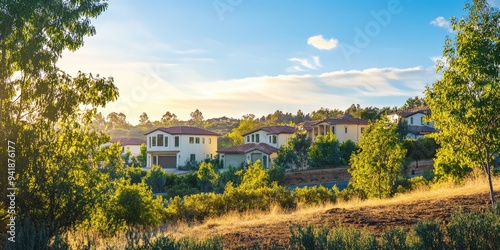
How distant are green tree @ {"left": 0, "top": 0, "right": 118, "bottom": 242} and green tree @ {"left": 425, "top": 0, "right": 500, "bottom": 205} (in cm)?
946

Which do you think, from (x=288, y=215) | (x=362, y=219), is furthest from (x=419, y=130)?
(x=362, y=219)

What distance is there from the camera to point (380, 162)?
22.9 meters

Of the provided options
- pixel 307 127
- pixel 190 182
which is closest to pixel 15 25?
pixel 190 182

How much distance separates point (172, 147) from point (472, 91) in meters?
51.4

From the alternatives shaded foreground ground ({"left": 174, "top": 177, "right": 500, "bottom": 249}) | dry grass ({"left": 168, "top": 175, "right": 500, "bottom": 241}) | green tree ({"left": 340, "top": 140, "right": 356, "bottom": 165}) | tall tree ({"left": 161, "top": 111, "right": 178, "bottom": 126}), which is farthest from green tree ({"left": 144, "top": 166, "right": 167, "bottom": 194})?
tall tree ({"left": 161, "top": 111, "right": 178, "bottom": 126})

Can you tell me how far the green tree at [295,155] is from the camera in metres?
46.6

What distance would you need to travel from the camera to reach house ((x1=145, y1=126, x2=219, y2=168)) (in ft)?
201

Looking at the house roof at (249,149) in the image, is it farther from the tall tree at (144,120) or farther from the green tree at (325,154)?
the tall tree at (144,120)

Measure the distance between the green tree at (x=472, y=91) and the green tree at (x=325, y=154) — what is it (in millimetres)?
32490

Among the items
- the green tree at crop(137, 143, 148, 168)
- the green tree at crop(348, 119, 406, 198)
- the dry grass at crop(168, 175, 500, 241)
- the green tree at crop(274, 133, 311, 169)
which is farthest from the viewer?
the green tree at crop(137, 143, 148, 168)

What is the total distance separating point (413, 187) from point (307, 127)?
44.0m

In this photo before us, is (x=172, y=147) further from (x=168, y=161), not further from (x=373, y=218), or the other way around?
(x=373, y=218)

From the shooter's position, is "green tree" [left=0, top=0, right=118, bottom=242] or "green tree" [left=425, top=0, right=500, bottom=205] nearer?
"green tree" [left=0, top=0, right=118, bottom=242]

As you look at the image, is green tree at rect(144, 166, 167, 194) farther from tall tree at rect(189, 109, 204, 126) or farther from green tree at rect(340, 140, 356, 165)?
tall tree at rect(189, 109, 204, 126)
